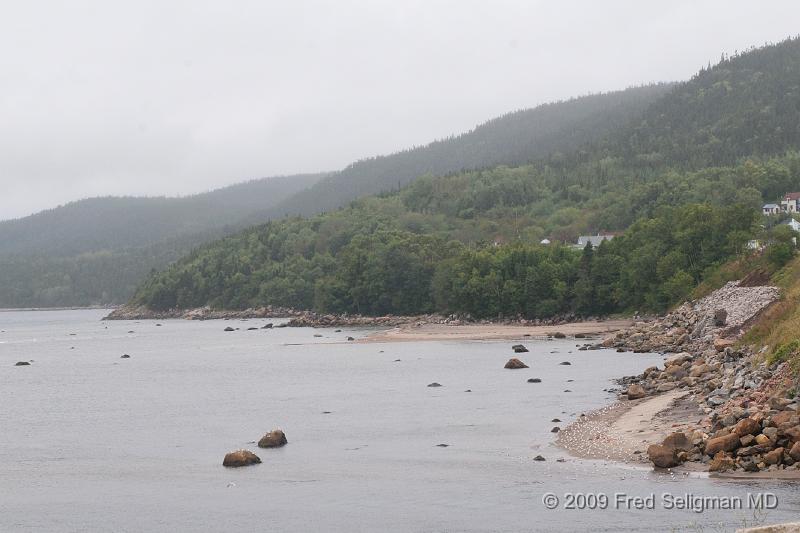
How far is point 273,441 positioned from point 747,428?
20.0 m

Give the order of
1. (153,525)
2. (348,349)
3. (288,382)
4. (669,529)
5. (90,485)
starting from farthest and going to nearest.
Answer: (348,349)
(288,382)
(90,485)
(153,525)
(669,529)

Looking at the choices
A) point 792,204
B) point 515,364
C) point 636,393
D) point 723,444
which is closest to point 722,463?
point 723,444

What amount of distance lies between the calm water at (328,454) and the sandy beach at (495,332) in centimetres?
3058

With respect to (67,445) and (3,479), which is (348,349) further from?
(3,479)

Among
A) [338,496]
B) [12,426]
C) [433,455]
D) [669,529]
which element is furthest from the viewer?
[12,426]

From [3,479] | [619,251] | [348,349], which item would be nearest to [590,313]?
[619,251]

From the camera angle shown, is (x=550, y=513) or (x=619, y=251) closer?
(x=550, y=513)

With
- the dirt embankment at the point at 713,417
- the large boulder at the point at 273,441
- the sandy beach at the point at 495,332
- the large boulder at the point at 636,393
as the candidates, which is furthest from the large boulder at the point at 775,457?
the sandy beach at the point at 495,332

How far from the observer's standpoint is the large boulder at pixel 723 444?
3150 centimetres

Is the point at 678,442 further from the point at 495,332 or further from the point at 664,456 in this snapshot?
the point at 495,332

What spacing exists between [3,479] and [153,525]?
11.2 metres

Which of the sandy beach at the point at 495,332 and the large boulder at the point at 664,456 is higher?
the large boulder at the point at 664,456

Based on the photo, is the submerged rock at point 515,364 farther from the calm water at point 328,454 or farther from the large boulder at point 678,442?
the large boulder at point 678,442

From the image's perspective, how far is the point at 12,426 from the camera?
179 ft
